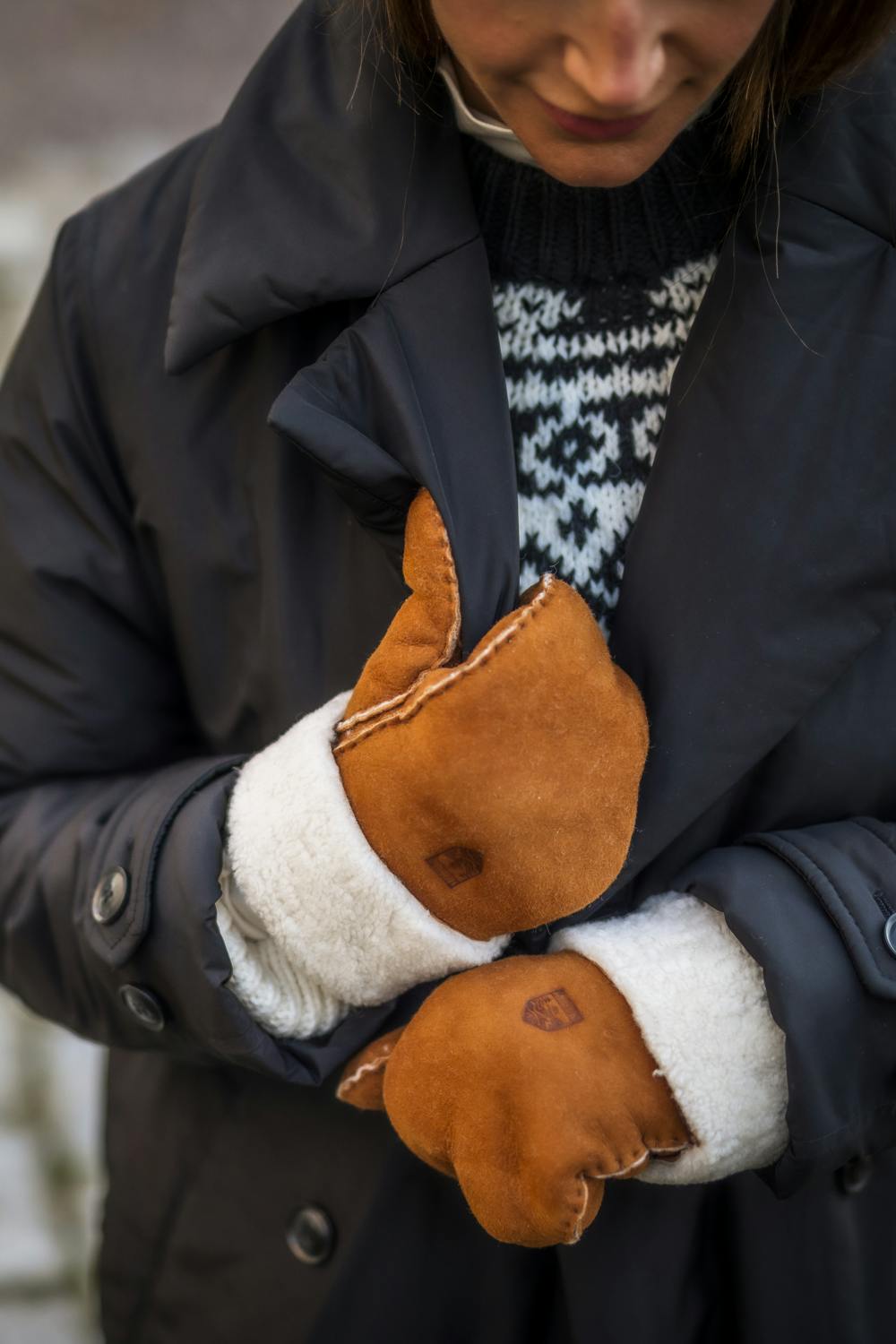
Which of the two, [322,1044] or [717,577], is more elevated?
[717,577]

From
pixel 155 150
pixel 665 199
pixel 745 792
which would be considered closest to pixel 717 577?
pixel 745 792

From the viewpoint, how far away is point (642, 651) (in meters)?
0.92

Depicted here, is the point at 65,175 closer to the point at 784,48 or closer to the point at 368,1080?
the point at 784,48

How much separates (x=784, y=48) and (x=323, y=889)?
681 mm

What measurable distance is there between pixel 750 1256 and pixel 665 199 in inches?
32.7

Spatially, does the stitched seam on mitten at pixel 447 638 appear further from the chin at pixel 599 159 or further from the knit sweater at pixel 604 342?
the chin at pixel 599 159

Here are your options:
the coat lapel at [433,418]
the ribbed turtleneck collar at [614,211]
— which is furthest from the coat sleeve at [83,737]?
the ribbed turtleneck collar at [614,211]

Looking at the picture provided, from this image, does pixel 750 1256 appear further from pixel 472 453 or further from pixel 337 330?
pixel 337 330

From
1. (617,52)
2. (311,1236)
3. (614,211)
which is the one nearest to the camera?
(617,52)

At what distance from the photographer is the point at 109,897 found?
3.35 ft

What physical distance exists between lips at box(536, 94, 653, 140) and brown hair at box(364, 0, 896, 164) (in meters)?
0.13

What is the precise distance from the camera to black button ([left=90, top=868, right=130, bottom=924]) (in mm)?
1009

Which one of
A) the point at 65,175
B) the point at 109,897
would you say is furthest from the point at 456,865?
the point at 65,175

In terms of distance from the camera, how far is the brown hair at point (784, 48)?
86 cm
